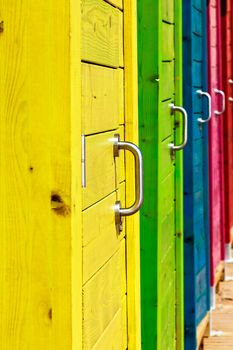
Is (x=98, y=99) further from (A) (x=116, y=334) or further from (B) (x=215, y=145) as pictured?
(B) (x=215, y=145)

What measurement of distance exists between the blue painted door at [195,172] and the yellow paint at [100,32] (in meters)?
2.16

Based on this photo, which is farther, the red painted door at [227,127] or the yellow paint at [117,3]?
the red painted door at [227,127]

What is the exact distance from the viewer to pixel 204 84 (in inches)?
204

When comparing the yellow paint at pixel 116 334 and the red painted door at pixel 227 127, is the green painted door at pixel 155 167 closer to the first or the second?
the yellow paint at pixel 116 334

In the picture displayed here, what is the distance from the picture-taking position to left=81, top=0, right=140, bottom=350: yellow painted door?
1.94 metres

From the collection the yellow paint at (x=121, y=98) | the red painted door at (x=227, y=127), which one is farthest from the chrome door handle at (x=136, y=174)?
the red painted door at (x=227, y=127)

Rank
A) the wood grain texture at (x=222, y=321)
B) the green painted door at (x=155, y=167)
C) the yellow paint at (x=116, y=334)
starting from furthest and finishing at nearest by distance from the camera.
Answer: the wood grain texture at (x=222, y=321) → the green painted door at (x=155, y=167) → the yellow paint at (x=116, y=334)

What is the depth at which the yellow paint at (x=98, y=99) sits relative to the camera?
1906 mm

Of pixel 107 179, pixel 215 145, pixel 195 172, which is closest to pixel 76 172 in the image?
pixel 107 179

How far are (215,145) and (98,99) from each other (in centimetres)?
409

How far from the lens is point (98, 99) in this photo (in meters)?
2.05

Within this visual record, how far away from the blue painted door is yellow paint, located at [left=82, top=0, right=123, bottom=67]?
7.08ft

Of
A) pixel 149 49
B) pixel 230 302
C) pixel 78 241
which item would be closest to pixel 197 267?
pixel 230 302

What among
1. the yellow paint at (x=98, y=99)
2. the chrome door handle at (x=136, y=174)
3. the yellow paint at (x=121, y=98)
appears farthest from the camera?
the yellow paint at (x=121, y=98)
